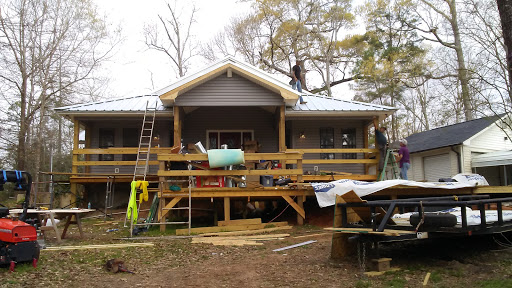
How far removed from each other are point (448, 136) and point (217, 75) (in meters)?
14.7

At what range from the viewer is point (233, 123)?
16.0 meters

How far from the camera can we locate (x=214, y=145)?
52.7ft

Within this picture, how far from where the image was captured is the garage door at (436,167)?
21.4m

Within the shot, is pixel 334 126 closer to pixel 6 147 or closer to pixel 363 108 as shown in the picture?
pixel 363 108

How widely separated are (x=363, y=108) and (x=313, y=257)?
8.69 m

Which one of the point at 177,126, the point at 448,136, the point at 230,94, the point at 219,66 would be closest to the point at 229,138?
A: the point at 230,94

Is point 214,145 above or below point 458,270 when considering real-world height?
above

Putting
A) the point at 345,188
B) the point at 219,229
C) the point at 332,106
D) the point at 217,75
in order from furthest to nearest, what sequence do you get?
the point at 332,106, the point at 217,75, the point at 219,229, the point at 345,188

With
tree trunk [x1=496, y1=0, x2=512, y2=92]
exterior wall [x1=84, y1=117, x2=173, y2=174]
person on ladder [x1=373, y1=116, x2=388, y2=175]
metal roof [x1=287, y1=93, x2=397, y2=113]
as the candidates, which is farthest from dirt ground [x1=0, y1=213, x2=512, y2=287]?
exterior wall [x1=84, y1=117, x2=173, y2=174]

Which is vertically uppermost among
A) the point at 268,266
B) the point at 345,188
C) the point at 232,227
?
the point at 345,188

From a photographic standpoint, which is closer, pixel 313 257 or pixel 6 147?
pixel 313 257

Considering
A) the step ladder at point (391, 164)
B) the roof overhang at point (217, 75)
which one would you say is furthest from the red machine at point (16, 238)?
the step ladder at point (391, 164)

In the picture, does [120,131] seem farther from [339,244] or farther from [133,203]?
[339,244]

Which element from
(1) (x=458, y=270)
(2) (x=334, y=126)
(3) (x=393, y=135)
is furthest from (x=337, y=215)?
(3) (x=393, y=135)
